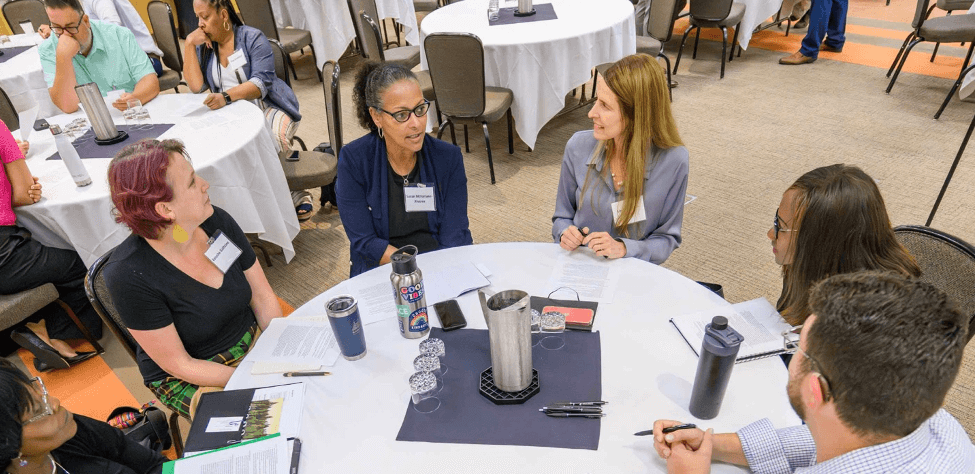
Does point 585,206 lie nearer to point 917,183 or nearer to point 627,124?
point 627,124

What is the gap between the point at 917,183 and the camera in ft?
11.6

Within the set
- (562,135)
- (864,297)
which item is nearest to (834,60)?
(562,135)

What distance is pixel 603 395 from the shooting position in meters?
1.33

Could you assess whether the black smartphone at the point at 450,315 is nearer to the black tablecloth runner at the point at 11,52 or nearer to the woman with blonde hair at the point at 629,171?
the woman with blonde hair at the point at 629,171

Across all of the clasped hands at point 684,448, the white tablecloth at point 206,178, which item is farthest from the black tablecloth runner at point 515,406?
the white tablecloth at point 206,178

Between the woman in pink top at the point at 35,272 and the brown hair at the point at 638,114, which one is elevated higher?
the brown hair at the point at 638,114

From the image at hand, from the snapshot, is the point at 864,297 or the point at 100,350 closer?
the point at 864,297

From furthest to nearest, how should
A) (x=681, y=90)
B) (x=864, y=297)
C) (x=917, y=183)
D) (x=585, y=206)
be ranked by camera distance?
(x=681, y=90)
(x=917, y=183)
(x=585, y=206)
(x=864, y=297)

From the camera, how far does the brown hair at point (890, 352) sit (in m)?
0.86

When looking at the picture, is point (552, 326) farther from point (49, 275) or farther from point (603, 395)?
point (49, 275)

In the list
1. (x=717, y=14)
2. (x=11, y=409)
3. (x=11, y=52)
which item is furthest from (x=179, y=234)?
(x=717, y=14)

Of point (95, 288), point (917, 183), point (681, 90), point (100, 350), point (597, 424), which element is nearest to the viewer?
point (597, 424)

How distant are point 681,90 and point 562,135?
4.51ft

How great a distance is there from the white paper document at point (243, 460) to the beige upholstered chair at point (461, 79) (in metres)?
2.82
